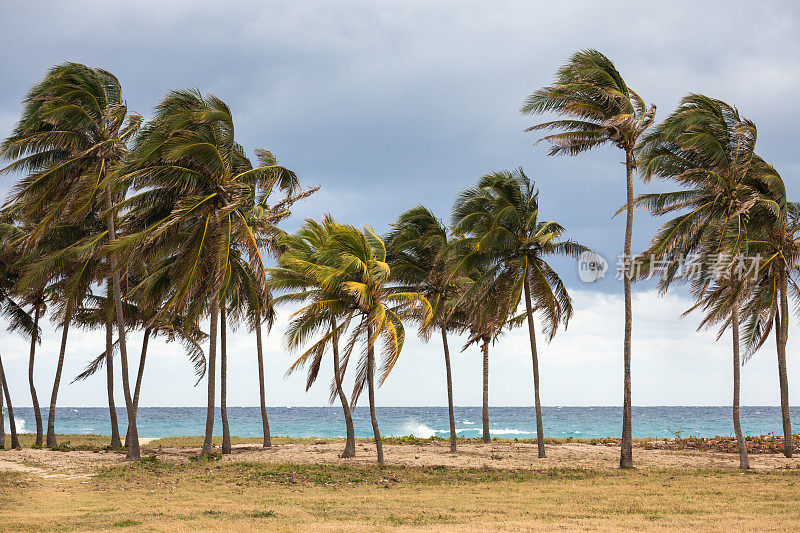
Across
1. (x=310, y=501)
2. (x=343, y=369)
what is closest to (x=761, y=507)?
(x=310, y=501)

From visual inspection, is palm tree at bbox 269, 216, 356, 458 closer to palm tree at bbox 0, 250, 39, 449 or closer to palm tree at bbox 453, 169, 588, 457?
palm tree at bbox 453, 169, 588, 457

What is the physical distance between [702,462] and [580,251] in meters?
7.58

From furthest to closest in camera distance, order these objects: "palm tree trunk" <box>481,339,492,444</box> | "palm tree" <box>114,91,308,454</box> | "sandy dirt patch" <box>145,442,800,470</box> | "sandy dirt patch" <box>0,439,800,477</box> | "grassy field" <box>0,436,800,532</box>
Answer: "palm tree trunk" <box>481,339,492,444</box>, "sandy dirt patch" <box>145,442,800,470</box>, "sandy dirt patch" <box>0,439,800,477</box>, "palm tree" <box>114,91,308,454</box>, "grassy field" <box>0,436,800,532</box>

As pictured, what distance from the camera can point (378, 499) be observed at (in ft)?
41.9

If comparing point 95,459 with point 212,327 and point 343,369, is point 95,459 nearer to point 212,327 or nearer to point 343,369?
point 212,327

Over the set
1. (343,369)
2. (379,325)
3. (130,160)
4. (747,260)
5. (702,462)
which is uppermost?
A: (130,160)

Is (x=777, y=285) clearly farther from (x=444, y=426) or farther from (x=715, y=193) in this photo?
(x=444, y=426)

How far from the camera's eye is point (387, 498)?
12.9 m

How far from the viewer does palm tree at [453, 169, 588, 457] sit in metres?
21.1

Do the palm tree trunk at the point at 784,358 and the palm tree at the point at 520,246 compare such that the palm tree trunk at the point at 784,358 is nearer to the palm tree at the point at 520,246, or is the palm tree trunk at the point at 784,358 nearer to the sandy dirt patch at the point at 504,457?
the sandy dirt patch at the point at 504,457

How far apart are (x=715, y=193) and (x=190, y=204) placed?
15.1m

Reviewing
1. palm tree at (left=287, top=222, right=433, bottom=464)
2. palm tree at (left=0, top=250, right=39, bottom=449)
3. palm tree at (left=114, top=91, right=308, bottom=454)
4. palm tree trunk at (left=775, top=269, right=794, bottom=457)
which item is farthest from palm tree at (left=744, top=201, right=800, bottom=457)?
palm tree at (left=0, top=250, right=39, bottom=449)

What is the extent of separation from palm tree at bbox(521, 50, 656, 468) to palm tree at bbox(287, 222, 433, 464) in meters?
6.19

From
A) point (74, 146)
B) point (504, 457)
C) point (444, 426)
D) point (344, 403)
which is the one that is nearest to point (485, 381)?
point (504, 457)
